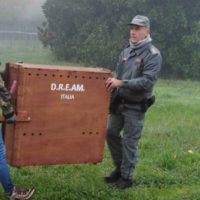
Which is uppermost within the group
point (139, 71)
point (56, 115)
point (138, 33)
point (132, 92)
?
point (138, 33)

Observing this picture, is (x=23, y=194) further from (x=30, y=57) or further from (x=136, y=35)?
(x=30, y=57)

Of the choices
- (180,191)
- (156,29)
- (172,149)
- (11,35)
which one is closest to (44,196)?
(180,191)

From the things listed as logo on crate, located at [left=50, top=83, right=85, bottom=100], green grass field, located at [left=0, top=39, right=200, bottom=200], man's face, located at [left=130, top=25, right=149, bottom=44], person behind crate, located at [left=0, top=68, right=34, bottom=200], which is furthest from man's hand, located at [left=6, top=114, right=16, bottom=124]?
man's face, located at [left=130, top=25, right=149, bottom=44]

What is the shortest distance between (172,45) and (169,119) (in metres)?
17.4

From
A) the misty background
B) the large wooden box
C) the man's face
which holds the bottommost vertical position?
the misty background

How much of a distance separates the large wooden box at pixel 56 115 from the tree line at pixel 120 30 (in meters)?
22.5

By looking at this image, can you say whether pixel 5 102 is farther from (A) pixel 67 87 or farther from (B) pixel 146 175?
Result: (B) pixel 146 175

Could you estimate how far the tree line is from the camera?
91.9ft

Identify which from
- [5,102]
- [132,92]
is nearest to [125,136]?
[132,92]

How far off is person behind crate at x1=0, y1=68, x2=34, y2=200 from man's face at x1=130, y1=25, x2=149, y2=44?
145 cm

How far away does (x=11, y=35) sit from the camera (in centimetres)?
4356

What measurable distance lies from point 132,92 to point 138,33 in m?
0.63

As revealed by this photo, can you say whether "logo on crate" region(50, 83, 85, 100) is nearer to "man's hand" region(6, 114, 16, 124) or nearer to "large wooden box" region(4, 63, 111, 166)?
"large wooden box" region(4, 63, 111, 166)

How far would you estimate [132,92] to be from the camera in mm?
5832
